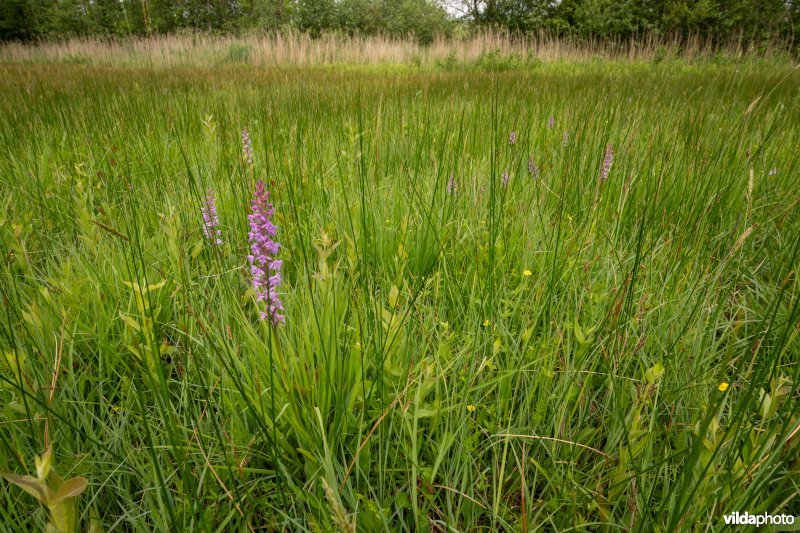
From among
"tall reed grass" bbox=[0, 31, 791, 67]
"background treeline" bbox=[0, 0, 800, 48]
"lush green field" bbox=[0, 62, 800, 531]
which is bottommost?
"lush green field" bbox=[0, 62, 800, 531]

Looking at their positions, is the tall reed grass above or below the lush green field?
above

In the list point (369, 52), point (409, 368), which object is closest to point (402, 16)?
point (369, 52)

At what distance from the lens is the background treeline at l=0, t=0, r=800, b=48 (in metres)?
18.6

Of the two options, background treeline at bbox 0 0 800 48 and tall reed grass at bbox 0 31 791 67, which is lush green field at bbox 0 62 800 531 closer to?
tall reed grass at bbox 0 31 791 67

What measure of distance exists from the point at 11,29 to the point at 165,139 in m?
41.4

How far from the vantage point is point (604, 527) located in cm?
95

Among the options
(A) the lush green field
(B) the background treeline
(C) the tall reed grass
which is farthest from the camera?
(B) the background treeline

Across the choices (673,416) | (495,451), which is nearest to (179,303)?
(495,451)

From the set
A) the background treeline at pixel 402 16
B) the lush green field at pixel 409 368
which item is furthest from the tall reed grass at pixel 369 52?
the lush green field at pixel 409 368

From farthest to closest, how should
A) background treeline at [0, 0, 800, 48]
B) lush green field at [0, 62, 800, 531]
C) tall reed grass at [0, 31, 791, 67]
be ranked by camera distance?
background treeline at [0, 0, 800, 48], tall reed grass at [0, 31, 791, 67], lush green field at [0, 62, 800, 531]

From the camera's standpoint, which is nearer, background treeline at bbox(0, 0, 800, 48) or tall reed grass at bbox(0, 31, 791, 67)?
tall reed grass at bbox(0, 31, 791, 67)

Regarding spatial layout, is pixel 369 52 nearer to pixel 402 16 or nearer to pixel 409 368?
pixel 409 368

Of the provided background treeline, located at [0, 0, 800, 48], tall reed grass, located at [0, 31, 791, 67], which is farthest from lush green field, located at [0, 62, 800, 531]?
background treeline, located at [0, 0, 800, 48]

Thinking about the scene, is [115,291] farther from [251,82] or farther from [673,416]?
[251,82]
